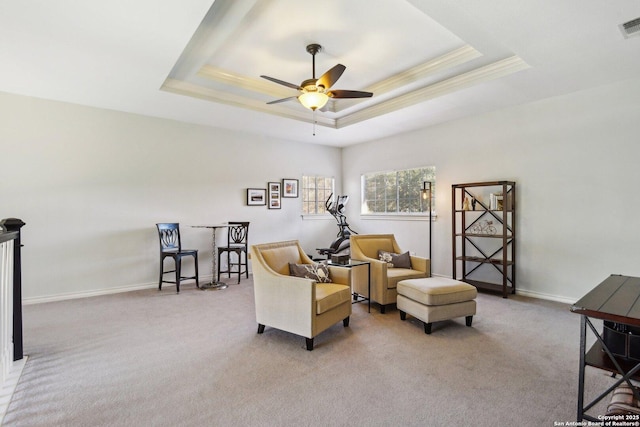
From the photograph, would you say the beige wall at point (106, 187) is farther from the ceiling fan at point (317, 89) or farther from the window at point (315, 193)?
the ceiling fan at point (317, 89)

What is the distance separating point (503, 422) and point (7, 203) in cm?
563

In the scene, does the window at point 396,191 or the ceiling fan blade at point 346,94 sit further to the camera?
the window at point 396,191

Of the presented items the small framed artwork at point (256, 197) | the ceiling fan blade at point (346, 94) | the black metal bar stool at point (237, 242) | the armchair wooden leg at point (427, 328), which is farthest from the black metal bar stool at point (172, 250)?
the armchair wooden leg at point (427, 328)

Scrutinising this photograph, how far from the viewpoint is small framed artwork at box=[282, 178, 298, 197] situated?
21.1 feet

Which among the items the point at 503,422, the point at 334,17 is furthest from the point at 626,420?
the point at 334,17

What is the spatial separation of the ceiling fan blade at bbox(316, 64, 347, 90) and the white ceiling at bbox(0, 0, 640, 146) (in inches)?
15.9

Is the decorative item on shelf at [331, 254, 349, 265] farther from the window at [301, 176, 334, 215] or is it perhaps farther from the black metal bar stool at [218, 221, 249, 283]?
the window at [301, 176, 334, 215]

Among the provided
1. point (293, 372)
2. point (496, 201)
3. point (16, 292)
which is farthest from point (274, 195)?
point (293, 372)

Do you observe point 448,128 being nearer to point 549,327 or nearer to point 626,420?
point 549,327

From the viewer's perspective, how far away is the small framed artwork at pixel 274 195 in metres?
6.23

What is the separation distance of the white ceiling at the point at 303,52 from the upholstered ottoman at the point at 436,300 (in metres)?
2.36

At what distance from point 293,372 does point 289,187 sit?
14.8 feet

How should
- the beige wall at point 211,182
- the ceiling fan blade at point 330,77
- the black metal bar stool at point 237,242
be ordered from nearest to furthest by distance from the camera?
1. the ceiling fan blade at point 330,77
2. the beige wall at point 211,182
3. the black metal bar stool at point 237,242

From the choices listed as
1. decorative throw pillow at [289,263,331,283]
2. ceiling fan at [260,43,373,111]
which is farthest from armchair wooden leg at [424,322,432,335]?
ceiling fan at [260,43,373,111]
